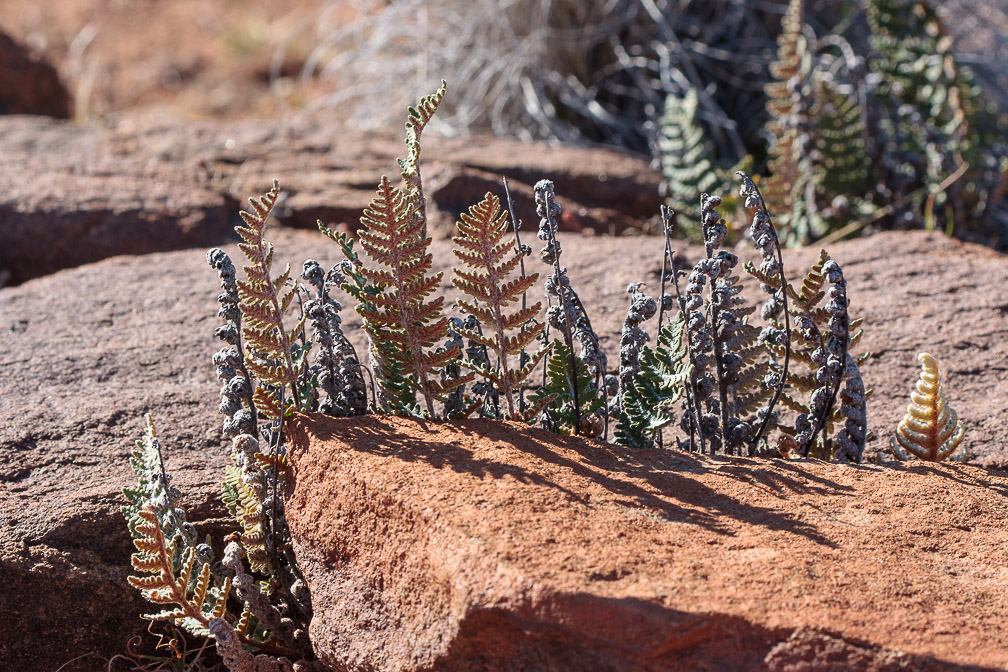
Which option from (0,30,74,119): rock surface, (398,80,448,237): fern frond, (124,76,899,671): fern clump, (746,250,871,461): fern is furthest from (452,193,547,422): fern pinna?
(0,30,74,119): rock surface

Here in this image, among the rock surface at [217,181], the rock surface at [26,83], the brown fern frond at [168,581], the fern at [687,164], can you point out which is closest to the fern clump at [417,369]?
the brown fern frond at [168,581]

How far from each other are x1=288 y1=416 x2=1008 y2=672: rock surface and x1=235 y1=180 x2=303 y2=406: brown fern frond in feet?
0.42

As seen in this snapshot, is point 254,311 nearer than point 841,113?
Yes

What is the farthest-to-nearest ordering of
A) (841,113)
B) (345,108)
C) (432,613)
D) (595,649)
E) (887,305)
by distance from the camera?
(345,108)
(841,113)
(887,305)
(432,613)
(595,649)

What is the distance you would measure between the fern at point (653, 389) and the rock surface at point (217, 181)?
1860 millimetres

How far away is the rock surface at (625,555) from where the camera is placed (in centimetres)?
165

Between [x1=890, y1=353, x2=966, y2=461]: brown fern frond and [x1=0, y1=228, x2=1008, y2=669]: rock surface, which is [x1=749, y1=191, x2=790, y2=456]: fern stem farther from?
[x1=0, y1=228, x2=1008, y2=669]: rock surface

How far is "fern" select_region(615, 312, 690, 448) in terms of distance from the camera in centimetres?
228

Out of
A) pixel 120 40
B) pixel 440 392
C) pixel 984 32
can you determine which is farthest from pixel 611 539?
pixel 120 40

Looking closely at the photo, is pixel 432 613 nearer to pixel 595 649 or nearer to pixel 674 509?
pixel 595 649

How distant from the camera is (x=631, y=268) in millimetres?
3398

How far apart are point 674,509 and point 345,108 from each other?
617 centimetres

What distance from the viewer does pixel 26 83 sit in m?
7.08

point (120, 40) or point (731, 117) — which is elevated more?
point (120, 40)
